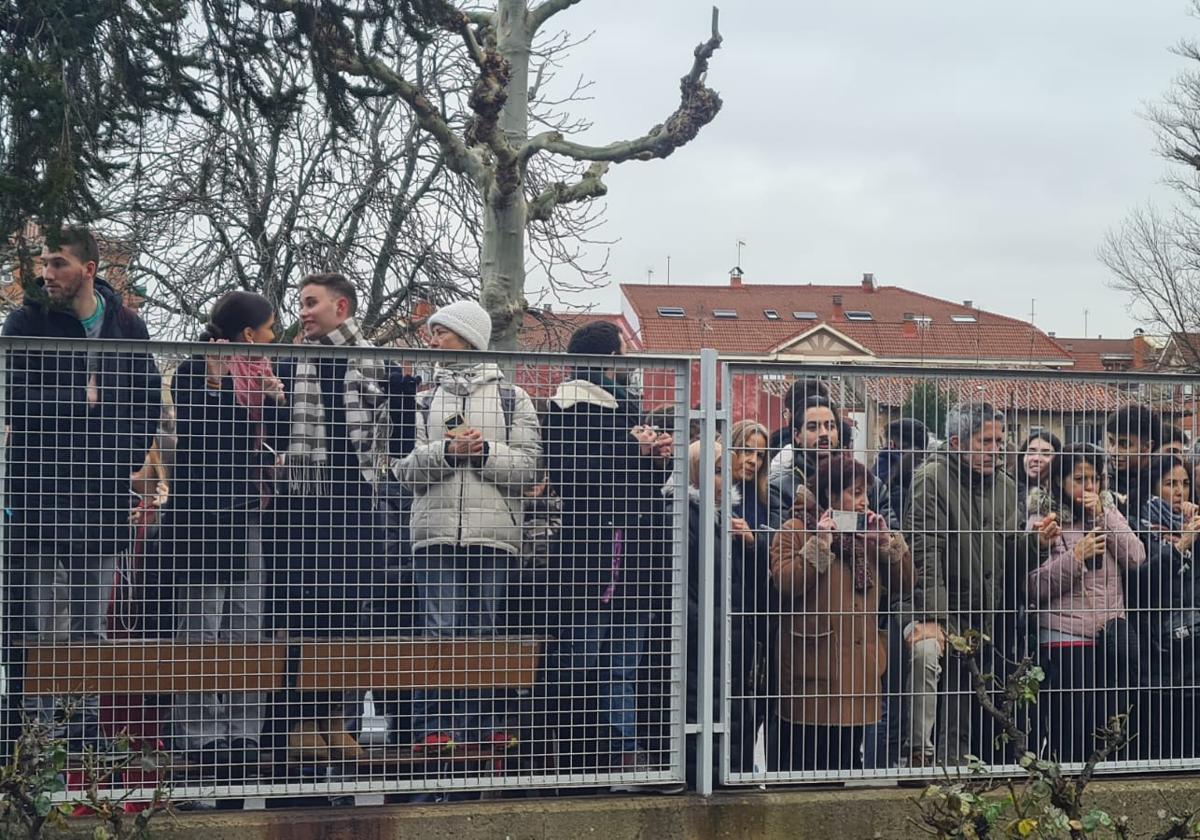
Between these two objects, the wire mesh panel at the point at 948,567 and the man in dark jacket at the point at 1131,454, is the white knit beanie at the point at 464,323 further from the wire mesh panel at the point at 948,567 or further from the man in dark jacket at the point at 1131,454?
the man in dark jacket at the point at 1131,454

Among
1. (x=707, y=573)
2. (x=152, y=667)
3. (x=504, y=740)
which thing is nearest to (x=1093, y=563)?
(x=707, y=573)

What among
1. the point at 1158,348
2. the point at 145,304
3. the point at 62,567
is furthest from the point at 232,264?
the point at 1158,348

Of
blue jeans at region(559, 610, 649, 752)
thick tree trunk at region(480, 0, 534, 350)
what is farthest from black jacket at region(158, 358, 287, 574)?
thick tree trunk at region(480, 0, 534, 350)

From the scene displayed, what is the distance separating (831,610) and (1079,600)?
1.01m

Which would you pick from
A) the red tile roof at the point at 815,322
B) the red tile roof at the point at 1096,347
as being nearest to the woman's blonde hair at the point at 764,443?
the red tile roof at the point at 815,322

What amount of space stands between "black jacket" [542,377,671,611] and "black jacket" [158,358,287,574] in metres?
0.98

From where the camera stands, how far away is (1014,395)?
5336 mm

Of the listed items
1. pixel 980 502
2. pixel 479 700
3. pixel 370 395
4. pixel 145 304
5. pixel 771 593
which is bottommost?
pixel 479 700

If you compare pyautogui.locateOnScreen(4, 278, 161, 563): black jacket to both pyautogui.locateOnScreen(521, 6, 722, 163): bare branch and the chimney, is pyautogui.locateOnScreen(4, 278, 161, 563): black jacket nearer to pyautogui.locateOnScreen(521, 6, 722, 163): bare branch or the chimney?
pyautogui.locateOnScreen(521, 6, 722, 163): bare branch

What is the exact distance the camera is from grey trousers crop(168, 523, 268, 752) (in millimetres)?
4758

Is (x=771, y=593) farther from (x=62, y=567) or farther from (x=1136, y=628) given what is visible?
(x=62, y=567)

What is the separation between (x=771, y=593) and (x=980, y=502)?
0.87 m

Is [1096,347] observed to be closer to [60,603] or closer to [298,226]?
[298,226]

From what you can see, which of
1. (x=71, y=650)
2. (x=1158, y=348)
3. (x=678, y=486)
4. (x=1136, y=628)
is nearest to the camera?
(x=71, y=650)
